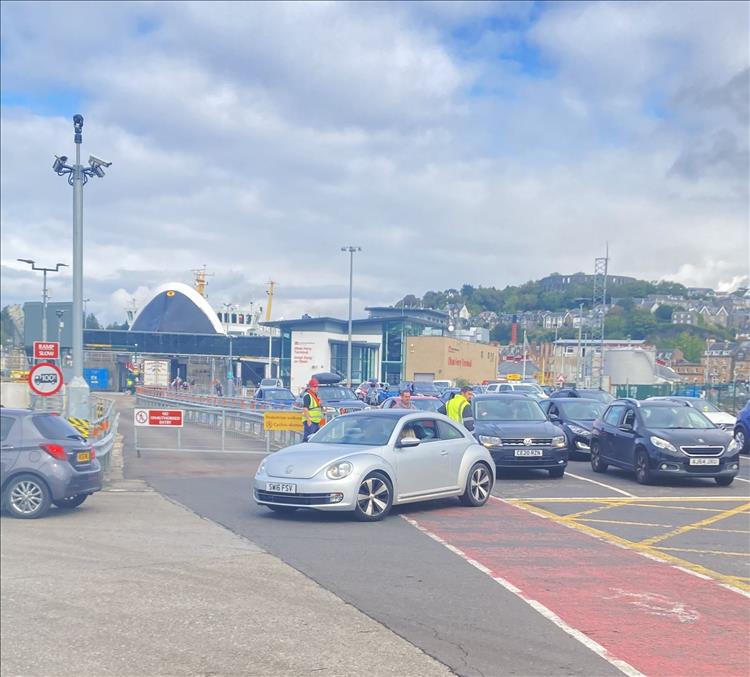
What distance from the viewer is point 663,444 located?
15.8 m

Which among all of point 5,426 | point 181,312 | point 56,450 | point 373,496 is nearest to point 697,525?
point 373,496

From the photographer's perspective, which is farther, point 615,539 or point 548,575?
point 615,539

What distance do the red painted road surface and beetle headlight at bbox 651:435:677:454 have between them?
4.98 metres

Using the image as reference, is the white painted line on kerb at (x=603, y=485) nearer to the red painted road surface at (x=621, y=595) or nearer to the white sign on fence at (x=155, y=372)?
the red painted road surface at (x=621, y=595)

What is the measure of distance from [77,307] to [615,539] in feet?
35.4

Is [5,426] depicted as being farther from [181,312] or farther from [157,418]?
[181,312]

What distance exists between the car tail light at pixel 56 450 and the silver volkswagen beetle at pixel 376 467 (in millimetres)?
2393

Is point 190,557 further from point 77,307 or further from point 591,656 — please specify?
point 77,307

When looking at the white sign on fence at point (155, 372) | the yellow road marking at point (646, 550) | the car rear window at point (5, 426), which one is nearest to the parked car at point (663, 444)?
the yellow road marking at point (646, 550)

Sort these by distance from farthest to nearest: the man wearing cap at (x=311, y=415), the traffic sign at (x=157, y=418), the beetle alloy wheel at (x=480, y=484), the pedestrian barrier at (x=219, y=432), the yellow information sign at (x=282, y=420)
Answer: the pedestrian barrier at (x=219, y=432)
the yellow information sign at (x=282, y=420)
the traffic sign at (x=157, y=418)
the man wearing cap at (x=311, y=415)
the beetle alloy wheel at (x=480, y=484)

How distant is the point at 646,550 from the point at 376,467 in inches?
134

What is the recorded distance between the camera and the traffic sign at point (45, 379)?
646 inches

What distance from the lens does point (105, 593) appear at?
7.30 meters

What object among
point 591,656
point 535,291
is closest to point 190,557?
point 591,656
